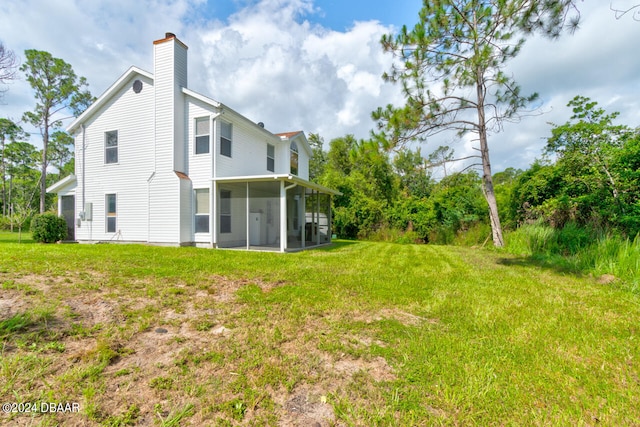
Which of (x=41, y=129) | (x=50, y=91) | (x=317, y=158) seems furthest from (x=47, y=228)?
(x=317, y=158)

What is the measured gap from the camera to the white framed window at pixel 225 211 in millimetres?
10289

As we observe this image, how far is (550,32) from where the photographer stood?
507cm

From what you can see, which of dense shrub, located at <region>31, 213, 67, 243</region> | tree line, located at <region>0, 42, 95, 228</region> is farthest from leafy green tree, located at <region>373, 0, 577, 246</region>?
tree line, located at <region>0, 42, 95, 228</region>

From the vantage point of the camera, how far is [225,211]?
1050 centimetres

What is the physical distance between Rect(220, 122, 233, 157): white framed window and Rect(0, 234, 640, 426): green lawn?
672 centimetres

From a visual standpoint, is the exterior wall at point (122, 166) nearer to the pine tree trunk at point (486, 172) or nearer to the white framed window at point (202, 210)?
the white framed window at point (202, 210)

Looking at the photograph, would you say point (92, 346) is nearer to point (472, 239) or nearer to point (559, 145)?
point (559, 145)

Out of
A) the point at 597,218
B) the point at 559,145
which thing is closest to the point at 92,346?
the point at 597,218

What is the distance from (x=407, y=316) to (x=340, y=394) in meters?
1.70

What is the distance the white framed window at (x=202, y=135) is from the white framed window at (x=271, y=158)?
361cm

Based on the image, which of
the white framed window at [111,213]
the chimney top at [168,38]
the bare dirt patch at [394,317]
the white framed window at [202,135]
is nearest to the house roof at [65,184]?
the white framed window at [111,213]

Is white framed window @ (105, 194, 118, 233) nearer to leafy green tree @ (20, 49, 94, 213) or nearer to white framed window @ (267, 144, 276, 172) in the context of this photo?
white framed window @ (267, 144, 276, 172)

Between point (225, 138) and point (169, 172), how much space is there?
90.2 inches

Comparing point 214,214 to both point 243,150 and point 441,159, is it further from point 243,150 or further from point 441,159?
point 441,159
